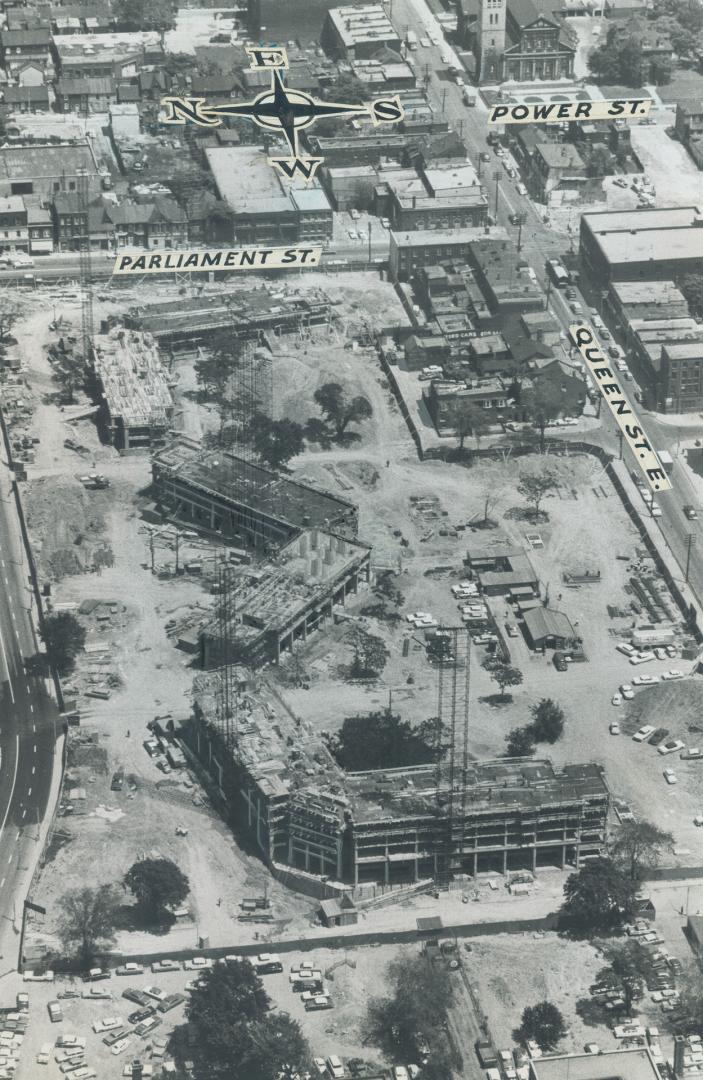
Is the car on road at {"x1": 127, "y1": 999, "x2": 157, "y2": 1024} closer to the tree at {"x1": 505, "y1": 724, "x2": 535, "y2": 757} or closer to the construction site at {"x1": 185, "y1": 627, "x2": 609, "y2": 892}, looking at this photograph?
the construction site at {"x1": 185, "y1": 627, "x2": 609, "y2": 892}

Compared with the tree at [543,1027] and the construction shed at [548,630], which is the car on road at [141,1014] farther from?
the construction shed at [548,630]

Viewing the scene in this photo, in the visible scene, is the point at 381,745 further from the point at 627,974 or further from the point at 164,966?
the point at 627,974

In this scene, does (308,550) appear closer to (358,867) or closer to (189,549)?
(189,549)

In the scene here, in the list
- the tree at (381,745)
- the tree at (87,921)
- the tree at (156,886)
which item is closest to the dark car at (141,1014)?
the tree at (87,921)

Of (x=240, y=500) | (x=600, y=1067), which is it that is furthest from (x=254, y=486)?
(x=600, y=1067)

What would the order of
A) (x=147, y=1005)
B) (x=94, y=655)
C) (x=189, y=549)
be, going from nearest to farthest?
(x=147, y=1005)
(x=94, y=655)
(x=189, y=549)

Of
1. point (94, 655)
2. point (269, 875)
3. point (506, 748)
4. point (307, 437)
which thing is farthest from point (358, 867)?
point (307, 437)

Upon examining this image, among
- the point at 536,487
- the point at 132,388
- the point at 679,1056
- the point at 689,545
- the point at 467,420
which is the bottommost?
the point at 679,1056
